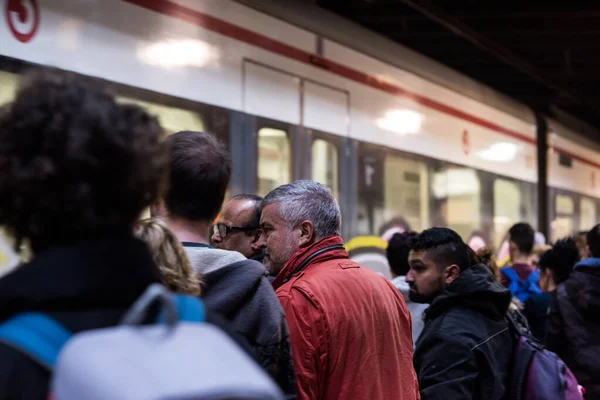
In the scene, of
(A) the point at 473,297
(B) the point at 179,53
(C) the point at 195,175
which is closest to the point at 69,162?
(C) the point at 195,175

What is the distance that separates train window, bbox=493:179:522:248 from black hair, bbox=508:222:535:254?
1.98m

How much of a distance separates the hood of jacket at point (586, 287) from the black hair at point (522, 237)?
6.51 ft

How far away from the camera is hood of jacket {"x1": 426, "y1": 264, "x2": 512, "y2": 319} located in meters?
3.03

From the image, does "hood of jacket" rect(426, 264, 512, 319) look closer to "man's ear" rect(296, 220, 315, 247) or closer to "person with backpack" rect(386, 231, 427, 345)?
"man's ear" rect(296, 220, 315, 247)

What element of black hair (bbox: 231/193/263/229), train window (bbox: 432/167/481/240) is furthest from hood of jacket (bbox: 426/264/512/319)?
train window (bbox: 432/167/481/240)

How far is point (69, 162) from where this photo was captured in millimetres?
1094

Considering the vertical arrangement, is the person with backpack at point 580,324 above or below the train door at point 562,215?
below

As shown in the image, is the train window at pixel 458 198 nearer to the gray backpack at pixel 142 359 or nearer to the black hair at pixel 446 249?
the black hair at pixel 446 249

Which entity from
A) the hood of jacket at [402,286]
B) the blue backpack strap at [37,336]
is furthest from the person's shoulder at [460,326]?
the blue backpack strap at [37,336]

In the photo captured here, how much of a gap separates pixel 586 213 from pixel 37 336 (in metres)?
11.9

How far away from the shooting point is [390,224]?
6.01 metres

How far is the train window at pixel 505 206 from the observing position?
835 centimetres

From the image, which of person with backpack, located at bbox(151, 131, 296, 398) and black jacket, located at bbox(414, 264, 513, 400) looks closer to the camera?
person with backpack, located at bbox(151, 131, 296, 398)

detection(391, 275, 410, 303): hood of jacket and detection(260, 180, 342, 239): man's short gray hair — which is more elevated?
detection(260, 180, 342, 239): man's short gray hair
